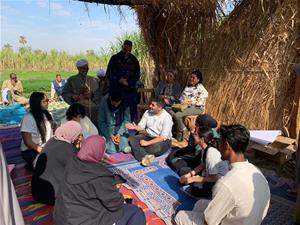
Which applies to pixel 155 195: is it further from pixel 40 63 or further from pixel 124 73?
pixel 40 63

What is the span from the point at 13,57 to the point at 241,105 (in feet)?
60.9

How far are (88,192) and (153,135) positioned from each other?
8.89 feet

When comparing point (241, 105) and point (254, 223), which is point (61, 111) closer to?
point (241, 105)

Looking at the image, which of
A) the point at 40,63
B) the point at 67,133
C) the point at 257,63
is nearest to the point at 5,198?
the point at 67,133

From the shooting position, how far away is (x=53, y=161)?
2.98 metres

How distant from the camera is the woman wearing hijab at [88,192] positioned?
2.22 metres

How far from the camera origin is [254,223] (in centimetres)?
212

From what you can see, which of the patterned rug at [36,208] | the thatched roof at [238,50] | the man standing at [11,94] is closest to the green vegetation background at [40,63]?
the man standing at [11,94]

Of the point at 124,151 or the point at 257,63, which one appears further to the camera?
the point at 257,63

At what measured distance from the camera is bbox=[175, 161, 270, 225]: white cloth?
2.02 m

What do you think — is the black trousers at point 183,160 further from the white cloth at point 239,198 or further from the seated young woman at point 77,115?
the white cloth at point 239,198

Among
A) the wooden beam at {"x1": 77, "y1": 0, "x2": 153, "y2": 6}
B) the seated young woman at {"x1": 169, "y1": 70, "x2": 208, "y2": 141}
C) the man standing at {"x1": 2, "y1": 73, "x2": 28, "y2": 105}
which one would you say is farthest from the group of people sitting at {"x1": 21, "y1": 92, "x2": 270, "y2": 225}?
the man standing at {"x1": 2, "y1": 73, "x2": 28, "y2": 105}

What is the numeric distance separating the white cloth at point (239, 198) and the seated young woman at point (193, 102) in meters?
3.54

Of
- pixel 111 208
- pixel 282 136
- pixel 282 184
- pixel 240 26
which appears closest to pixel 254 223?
pixel 111 208
